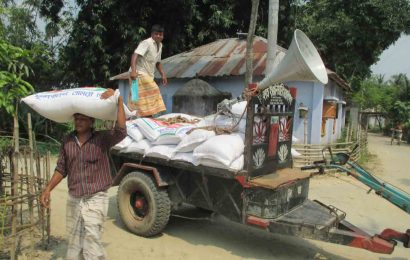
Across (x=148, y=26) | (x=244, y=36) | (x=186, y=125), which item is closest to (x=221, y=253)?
(x=186, y=125)

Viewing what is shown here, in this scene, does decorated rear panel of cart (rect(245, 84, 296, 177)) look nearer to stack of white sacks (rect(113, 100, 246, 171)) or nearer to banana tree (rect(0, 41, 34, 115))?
stack of white sacks (rect(113, 100, 246, 171))

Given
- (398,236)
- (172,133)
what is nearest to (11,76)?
(172,133)

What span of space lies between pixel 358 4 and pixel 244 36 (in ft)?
16.4

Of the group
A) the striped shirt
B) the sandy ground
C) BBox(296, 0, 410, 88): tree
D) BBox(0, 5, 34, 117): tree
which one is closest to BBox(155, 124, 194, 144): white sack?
the sandy ground

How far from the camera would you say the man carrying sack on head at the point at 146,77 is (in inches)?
258

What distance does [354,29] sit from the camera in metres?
16.2

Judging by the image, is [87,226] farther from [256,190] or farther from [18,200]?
[256,190]

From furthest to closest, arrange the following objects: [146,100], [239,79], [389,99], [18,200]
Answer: [389,99]
[239,79]
[146,100]
[18,200]

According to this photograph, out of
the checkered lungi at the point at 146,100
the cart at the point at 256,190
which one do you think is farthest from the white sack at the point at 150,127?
the checkered lungi at the point at 146,100

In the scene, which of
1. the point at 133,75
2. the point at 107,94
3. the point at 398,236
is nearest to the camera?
the point at 107,94

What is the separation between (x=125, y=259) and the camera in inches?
178

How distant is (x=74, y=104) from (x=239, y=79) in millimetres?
8618

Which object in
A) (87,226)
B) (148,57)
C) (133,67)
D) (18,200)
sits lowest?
(87,226)

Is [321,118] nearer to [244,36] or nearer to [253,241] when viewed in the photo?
[244,36]
